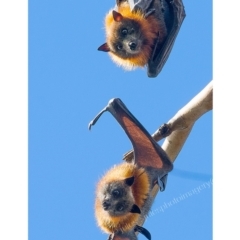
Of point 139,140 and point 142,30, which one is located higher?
point 142,30

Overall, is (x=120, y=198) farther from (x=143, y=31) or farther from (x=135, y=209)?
(x=143, y=31)

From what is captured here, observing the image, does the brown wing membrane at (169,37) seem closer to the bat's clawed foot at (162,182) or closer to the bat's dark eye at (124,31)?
the bat's dark eye at (124,31)

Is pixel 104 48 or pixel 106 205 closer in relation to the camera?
pixel 106 205

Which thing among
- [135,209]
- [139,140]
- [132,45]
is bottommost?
[135,209]

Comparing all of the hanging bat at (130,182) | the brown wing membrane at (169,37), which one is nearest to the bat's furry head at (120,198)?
the hanging bat at (130,182)

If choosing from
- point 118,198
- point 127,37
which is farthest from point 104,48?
point 118,198
